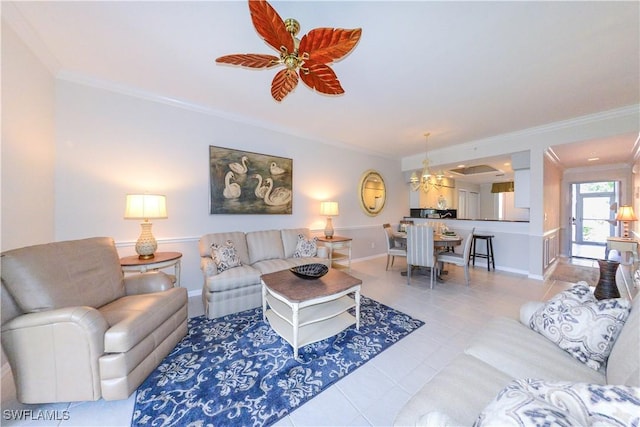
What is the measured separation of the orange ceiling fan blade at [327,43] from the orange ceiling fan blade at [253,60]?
26cm

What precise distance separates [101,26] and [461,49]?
121 inches

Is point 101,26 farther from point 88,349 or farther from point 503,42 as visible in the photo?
point 503,42

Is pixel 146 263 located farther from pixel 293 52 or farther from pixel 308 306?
pixel 293 52

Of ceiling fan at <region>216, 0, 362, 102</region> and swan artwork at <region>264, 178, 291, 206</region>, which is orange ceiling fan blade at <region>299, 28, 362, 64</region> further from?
swan artwork at <region>264, 178, 291, 206</region>

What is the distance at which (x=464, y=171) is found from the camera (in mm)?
6395

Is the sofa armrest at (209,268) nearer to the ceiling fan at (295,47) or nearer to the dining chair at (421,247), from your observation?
the ceiling fan at (295,47)

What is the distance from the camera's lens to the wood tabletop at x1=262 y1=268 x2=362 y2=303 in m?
1.85

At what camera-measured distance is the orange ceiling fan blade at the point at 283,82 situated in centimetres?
173

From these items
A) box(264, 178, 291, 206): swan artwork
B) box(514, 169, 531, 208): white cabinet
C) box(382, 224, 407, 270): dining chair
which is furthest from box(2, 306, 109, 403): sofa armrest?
box(514, 169, 531, 208): white cabinet

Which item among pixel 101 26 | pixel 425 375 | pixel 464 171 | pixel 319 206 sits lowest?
pixel 425 375

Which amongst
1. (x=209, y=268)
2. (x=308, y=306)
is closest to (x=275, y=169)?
(x=209, y=268)

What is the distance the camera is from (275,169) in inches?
147

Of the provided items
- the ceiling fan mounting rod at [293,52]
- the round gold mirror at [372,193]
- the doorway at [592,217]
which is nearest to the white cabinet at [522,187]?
the round gold mirror at [372,193]

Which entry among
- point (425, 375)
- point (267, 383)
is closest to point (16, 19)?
point (267, 383)
